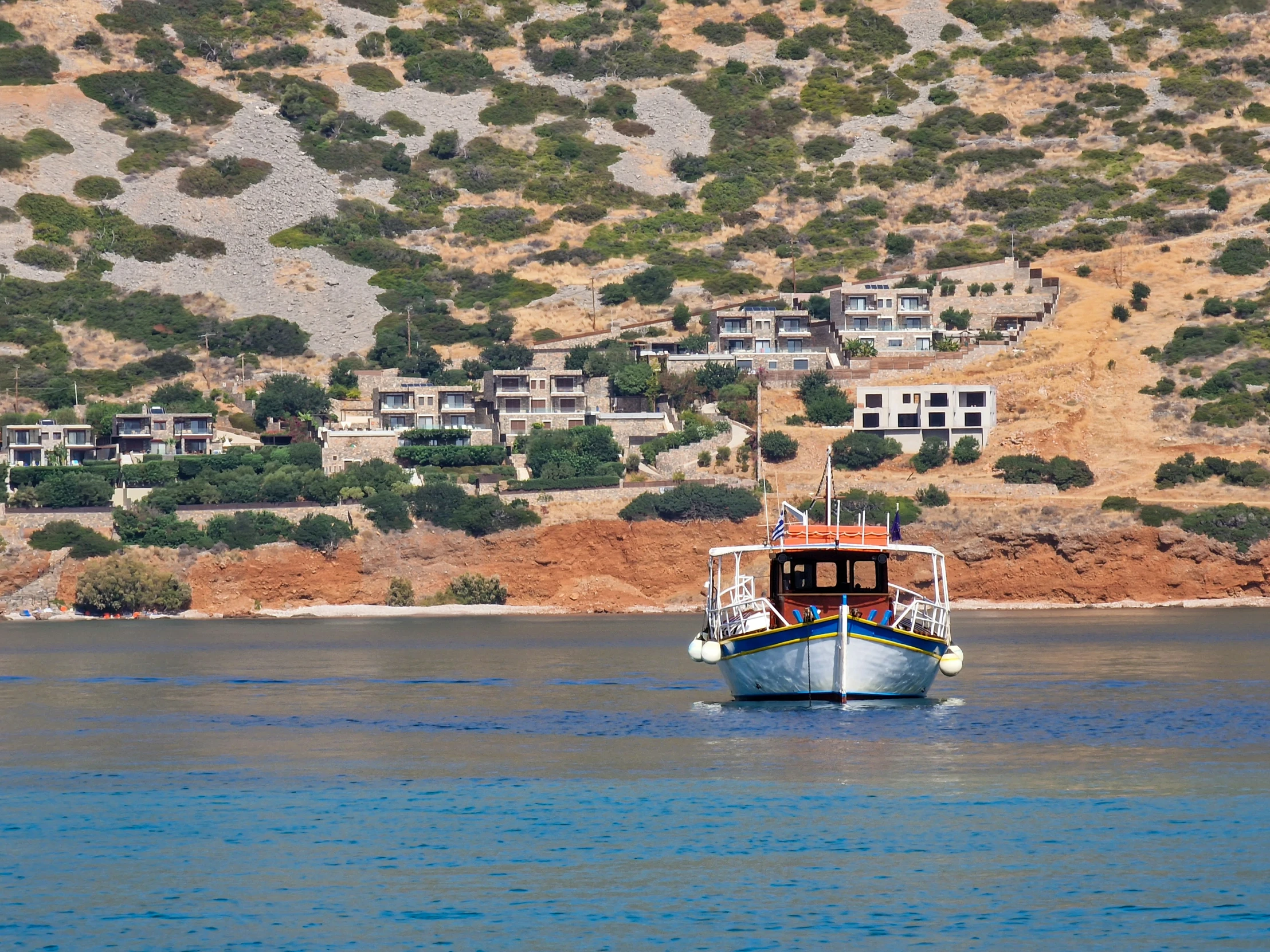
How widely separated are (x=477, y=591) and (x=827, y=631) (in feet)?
225

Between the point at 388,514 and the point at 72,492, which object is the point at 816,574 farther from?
the point at 72,492

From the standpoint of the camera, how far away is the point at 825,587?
67.1 meters

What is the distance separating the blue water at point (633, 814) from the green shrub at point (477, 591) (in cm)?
4836

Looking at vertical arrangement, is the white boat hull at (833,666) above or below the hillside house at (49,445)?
below

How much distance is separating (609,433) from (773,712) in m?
82.1

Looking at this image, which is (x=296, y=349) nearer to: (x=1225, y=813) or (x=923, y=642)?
(x=923, y=642)

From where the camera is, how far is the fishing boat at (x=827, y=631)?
60.8 meters

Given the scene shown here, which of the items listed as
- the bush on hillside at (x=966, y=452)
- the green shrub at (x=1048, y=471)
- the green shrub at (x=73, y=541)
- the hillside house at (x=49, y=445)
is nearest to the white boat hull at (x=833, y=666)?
the green shrub at (x=1048, y=471)

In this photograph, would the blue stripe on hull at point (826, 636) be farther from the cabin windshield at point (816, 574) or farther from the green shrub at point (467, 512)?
the green shrub at point (467, 512)

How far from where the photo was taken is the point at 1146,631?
10000 cm

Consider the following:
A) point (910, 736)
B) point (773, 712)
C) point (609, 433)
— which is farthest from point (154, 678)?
point (609, 433)

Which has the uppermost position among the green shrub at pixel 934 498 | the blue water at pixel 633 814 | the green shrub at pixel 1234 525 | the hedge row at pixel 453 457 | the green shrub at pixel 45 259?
the green shrub at pixel 45 259

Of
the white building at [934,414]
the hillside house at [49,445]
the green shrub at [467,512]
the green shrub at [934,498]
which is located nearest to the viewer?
the green shrub at [934,498]

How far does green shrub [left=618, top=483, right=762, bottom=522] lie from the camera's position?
127m
